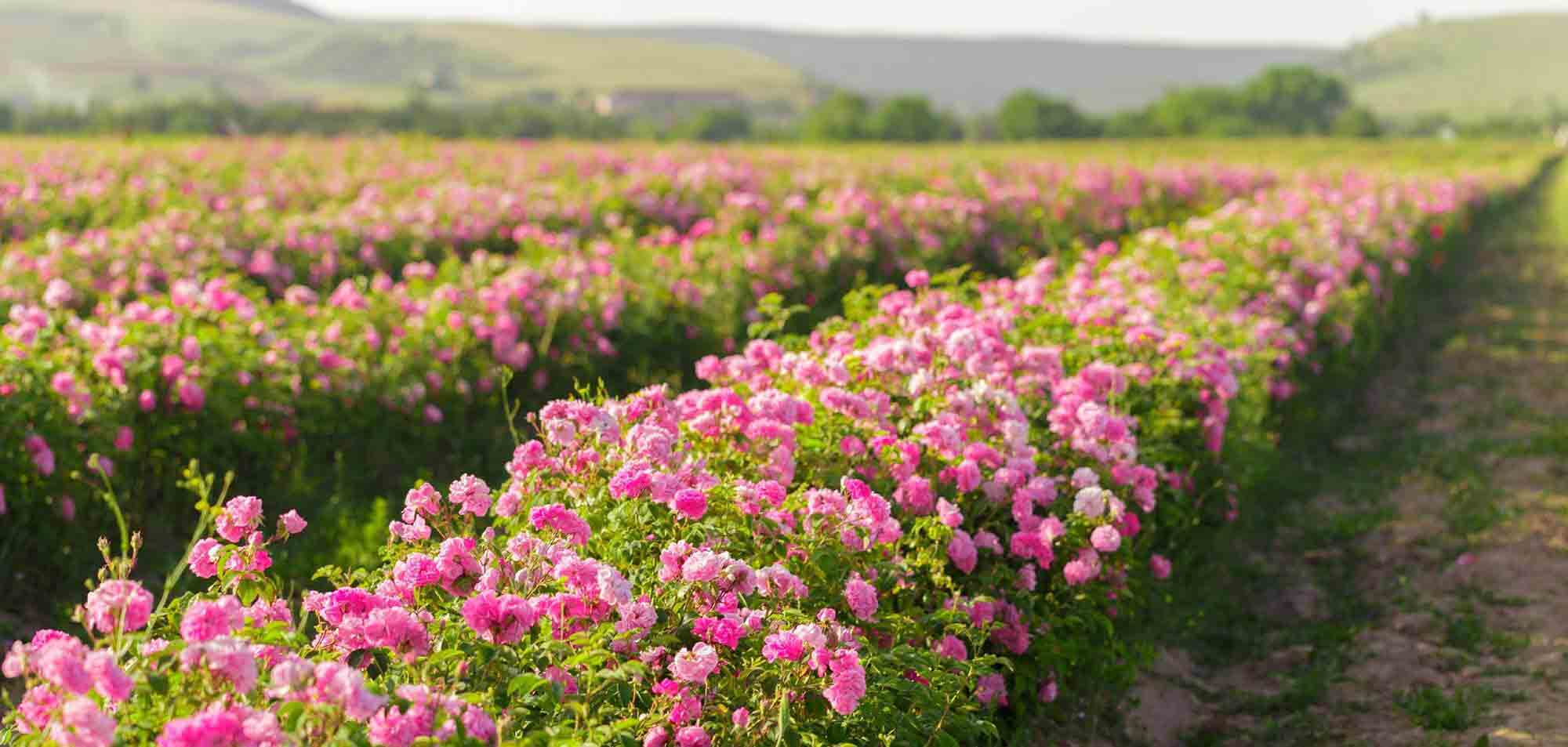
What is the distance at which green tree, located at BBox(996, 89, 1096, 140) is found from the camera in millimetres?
94562

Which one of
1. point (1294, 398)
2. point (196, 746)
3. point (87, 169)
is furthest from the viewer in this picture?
point (87, 169)

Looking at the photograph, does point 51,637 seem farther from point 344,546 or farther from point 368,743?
point 344,546

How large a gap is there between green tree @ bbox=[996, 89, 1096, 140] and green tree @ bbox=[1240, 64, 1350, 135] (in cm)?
3529

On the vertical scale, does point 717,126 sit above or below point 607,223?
below

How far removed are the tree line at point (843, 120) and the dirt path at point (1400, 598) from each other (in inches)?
1101

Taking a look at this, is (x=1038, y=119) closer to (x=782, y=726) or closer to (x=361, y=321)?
(x=361, y=321)

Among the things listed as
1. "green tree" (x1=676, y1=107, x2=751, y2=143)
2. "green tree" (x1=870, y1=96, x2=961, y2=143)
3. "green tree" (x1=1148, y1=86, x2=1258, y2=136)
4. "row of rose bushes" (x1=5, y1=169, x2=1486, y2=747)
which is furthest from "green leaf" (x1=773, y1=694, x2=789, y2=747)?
"green tree" (x1=1148, y1=86, x2=1258, y2=136)

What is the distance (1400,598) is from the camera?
22.0 feet

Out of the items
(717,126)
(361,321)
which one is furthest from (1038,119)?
(361,321)

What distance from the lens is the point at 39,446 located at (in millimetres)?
5816

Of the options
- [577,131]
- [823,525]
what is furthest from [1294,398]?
[577,131]

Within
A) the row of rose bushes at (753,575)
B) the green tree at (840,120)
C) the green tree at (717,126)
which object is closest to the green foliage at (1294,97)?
the green tree at (840,120)

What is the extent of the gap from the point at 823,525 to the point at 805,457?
69cm

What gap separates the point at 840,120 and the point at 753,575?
97.2m
